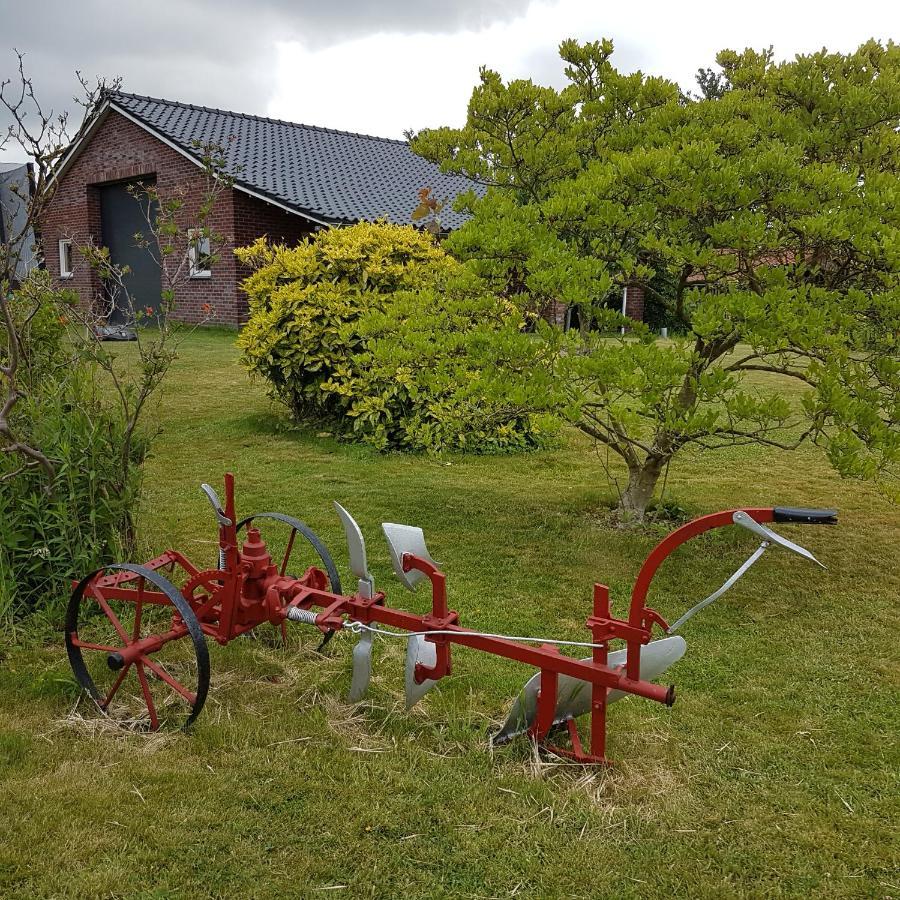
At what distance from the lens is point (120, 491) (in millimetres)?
4457

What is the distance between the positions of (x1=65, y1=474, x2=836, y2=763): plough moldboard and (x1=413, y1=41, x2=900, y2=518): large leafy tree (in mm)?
1593

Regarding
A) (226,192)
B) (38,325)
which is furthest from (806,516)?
(226,192)

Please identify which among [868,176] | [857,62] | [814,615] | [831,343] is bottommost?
[814,615]

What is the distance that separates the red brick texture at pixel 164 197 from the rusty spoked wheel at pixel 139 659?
481 inches

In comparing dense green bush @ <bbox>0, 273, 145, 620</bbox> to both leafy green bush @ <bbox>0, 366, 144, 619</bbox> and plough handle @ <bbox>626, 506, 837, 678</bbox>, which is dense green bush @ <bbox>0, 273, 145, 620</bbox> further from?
plough handle @ <bbox>626, 506, 837, 678</bbox>

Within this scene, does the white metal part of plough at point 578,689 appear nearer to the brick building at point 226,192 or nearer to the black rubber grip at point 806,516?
the black rubber grip at point 806,516

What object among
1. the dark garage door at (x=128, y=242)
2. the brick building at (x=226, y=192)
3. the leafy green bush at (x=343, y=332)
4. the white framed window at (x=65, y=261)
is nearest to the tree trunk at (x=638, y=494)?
the leafy green bush at (x=343, y=332)

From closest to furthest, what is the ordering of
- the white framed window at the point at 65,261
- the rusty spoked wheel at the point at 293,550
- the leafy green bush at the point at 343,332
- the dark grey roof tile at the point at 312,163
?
1. the rusty spoked wheel at the point at 293,550
2. the leafy green bush at the point at 343,332
3. the dark grey roof tile at the point at 312,163
4. the white framed window at the point at 65,261

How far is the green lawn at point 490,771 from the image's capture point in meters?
2.58

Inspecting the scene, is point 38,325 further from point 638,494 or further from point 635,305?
point 635,305

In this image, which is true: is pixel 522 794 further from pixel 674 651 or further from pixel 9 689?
pixel 9 689

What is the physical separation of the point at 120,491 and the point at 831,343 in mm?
3797

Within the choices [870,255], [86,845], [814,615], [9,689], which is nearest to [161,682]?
[9,689]

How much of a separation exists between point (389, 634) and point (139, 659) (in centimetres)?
104
